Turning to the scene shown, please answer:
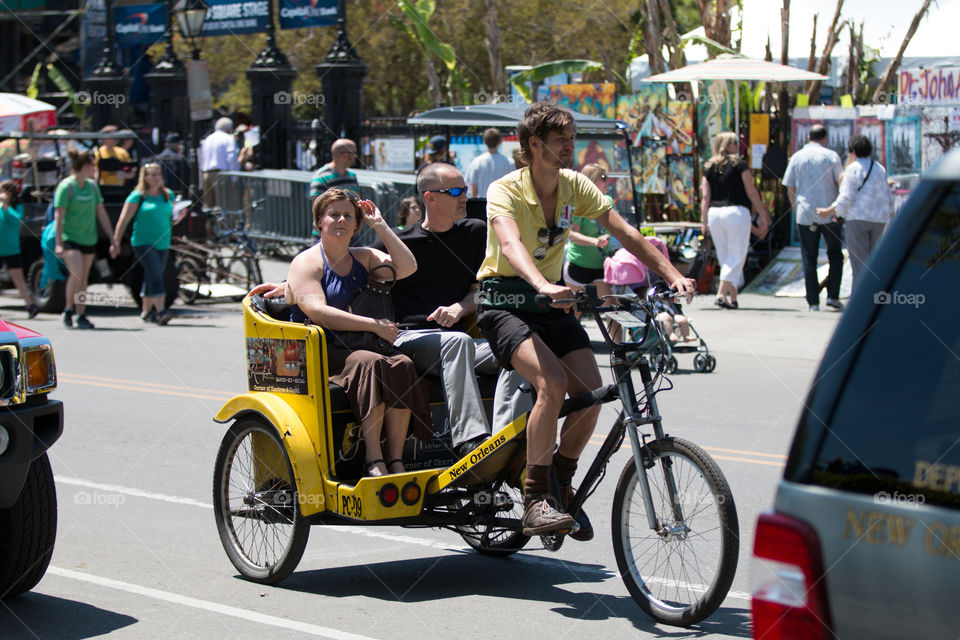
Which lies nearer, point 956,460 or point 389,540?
point 956,460

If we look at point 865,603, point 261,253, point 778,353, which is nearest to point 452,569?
point 865,603

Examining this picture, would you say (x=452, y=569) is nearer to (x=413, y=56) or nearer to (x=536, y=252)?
(x=536, y=252)

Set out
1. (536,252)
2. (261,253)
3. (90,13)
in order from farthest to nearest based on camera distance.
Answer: (90,13) < (261,253) < (536,252)

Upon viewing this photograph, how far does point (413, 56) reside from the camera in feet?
124

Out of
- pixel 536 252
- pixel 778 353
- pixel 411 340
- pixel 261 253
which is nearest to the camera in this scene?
pixel 536 252

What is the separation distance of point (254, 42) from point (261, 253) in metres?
18.3

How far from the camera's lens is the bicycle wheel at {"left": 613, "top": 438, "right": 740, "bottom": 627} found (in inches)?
180

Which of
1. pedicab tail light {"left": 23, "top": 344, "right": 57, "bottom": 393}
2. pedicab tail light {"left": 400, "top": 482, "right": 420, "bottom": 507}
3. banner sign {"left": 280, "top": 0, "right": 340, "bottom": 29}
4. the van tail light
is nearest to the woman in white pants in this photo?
pedicab tail light {"left": 400, "top": 482, "right": 420, "bottom": 507}

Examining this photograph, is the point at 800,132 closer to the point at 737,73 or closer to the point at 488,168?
the point at 737,73

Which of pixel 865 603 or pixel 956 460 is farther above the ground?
pixel 956 460

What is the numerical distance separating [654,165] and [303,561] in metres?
13.8

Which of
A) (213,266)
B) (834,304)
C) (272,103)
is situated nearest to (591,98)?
(834,304)

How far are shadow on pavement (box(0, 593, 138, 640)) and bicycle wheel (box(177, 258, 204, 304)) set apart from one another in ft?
39.8

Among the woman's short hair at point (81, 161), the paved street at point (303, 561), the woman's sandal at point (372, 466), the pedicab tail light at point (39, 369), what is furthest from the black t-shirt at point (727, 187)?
the pedicab tail light at point (39, 369)
